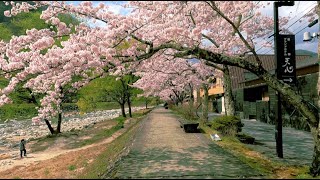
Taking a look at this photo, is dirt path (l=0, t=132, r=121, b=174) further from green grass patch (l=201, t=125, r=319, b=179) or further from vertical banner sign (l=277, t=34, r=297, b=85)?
vertical banner sign (l=277, t=34, r=297, b=85)

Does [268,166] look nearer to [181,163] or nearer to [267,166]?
→ [267,166]

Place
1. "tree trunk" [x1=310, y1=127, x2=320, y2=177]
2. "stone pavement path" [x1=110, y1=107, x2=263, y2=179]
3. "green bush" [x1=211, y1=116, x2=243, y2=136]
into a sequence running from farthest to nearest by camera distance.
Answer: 1. "green bush" [x1=211, y1=116, x2=243, y2=136]
2. "tree trunk" [x1=310, y1=127, x2=320, y2=177]
3. "stone pavement path" [x1=110, y1=107, x2=263, y2=179]

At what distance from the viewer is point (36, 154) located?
2197cm

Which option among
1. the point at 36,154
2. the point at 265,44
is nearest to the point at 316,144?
the point at 265,44

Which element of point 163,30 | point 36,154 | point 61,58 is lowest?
point 36,154

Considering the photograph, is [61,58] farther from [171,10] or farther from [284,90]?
[284,90]

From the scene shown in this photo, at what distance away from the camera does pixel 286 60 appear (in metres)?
12.2

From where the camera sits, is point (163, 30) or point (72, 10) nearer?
point (72, 10)

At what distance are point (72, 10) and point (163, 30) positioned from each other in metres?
3.60

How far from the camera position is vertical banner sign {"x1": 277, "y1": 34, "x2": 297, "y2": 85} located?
12.1 meters

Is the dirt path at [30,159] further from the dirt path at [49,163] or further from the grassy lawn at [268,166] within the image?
the grassy lawn at [268,166]

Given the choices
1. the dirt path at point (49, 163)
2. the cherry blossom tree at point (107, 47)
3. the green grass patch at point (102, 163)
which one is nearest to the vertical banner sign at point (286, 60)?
the cherry blossom tree at point (107, 47)

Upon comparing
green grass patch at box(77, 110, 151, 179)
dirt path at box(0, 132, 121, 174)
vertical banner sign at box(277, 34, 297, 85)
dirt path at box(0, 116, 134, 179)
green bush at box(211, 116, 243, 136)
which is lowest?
dirt path at box(0, 132, 121, 174)

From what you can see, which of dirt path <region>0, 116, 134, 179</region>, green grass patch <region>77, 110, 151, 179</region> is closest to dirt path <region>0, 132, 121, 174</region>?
dirt path <region>0, 116, 134, 179</region>
